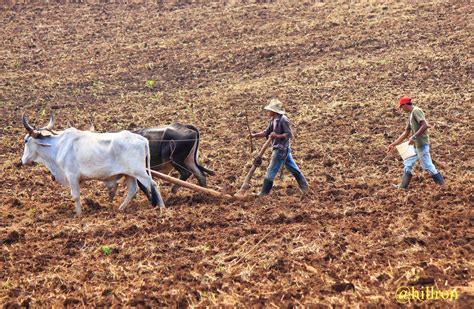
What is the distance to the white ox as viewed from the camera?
1101 centimetres

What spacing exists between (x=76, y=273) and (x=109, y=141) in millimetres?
3538

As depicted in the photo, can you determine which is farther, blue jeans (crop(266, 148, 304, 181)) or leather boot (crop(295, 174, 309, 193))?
leather boot (crop(295, 174, 309, 193))

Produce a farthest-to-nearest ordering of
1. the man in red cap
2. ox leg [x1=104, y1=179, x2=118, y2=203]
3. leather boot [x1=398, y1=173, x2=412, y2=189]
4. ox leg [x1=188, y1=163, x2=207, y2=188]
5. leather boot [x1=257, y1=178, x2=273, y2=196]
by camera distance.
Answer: ox leg [x1=188, y1=163, x2=207, y2=188], ox leg [x1=104, y1=179, x2=118, y2=203], leather boot [x1=257, y1=178, x2=273, y2=196], leather boot [x1=398, y1=173, x2=412, y2=189], the man in red cap

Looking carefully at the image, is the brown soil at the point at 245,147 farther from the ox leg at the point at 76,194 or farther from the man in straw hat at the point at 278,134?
the man in straw hat at the point at 278,134

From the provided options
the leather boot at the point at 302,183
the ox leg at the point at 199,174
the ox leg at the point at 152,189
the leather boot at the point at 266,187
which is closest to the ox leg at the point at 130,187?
the ox leg at the point at 152,189

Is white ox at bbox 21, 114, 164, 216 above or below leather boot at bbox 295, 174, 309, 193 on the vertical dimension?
above

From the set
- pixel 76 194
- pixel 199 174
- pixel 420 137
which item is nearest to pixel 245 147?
pixel 199 174

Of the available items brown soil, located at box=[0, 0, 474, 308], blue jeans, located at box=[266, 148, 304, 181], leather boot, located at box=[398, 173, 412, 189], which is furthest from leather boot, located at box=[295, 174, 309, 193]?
leather boot, located at box=[398, 173, 412, 189]

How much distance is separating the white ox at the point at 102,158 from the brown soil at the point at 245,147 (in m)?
0.49

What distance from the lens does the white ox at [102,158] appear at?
36.1ft

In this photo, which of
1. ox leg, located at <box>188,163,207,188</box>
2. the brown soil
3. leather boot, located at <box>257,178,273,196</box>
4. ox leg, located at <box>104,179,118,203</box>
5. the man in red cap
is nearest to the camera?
the brown soil

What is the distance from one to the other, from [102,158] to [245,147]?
4.75m

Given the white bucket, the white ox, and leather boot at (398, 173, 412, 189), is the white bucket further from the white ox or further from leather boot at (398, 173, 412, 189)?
the white ox

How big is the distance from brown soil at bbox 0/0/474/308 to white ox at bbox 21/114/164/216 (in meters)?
0.49
